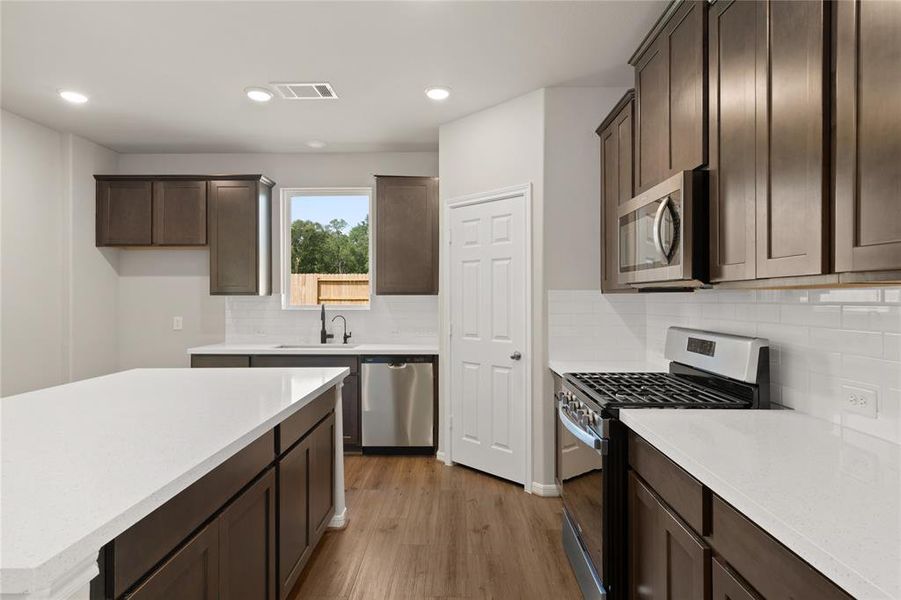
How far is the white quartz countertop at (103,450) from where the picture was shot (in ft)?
2.61

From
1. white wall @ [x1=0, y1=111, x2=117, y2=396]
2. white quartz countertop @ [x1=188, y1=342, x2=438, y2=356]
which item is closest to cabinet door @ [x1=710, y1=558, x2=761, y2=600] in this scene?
white quartz countertop @ [x1=188, y1=342, x2=438, y2=356]

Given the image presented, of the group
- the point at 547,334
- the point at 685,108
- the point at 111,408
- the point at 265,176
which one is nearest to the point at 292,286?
the point at 265,176

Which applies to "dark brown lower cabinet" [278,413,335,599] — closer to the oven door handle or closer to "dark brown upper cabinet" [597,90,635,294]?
the oven door handle

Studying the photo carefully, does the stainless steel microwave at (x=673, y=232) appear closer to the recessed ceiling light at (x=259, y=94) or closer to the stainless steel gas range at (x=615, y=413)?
the stainless steel gas range at (x=615, y=413)

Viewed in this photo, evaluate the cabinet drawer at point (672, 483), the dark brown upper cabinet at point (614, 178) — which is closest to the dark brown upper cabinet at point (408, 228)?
the dark brown upper cabinet at point (614, 178)

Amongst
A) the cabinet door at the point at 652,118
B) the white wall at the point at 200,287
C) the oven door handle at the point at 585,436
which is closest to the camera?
the oven door handle at the point at 585,436

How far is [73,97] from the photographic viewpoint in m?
3.45

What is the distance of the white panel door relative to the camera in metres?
3.41

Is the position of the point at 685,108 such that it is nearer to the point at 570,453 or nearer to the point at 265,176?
the point at 570,453

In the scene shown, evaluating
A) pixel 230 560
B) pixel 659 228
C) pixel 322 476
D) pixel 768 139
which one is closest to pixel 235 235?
pixel 322 476

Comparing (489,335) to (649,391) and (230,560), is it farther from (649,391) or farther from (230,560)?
(230,560)

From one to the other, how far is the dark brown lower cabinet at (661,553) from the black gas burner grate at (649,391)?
0.99 ft

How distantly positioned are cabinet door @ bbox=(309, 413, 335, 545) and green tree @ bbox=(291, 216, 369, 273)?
2.46m

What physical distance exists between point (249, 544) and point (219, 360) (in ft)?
10.0
